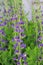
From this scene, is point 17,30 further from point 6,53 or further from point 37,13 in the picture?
point 37,13

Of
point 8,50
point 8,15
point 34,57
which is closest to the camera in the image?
point 34,57

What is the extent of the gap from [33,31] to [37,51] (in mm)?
590

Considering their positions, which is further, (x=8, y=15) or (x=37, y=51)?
(x=8, y=15)

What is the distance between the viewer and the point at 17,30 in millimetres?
2135

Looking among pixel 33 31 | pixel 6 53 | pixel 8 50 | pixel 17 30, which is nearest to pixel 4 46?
pixel 8 50

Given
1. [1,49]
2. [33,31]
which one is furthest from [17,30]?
[33,31]

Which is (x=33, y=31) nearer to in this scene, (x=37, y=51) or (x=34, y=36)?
(x=34, y=36)

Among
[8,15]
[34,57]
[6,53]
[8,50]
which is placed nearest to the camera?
[34,57]

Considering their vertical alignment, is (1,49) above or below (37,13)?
below

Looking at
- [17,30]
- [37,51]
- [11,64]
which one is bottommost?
[11,64]

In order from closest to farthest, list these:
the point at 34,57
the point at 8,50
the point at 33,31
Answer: the point at 34,57 < the point at 8,50 < the point at 33,31

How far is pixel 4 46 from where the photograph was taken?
9.14 ft

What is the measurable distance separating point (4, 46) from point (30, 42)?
34 cm

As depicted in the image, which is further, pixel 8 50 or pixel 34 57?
pixel 8 50
